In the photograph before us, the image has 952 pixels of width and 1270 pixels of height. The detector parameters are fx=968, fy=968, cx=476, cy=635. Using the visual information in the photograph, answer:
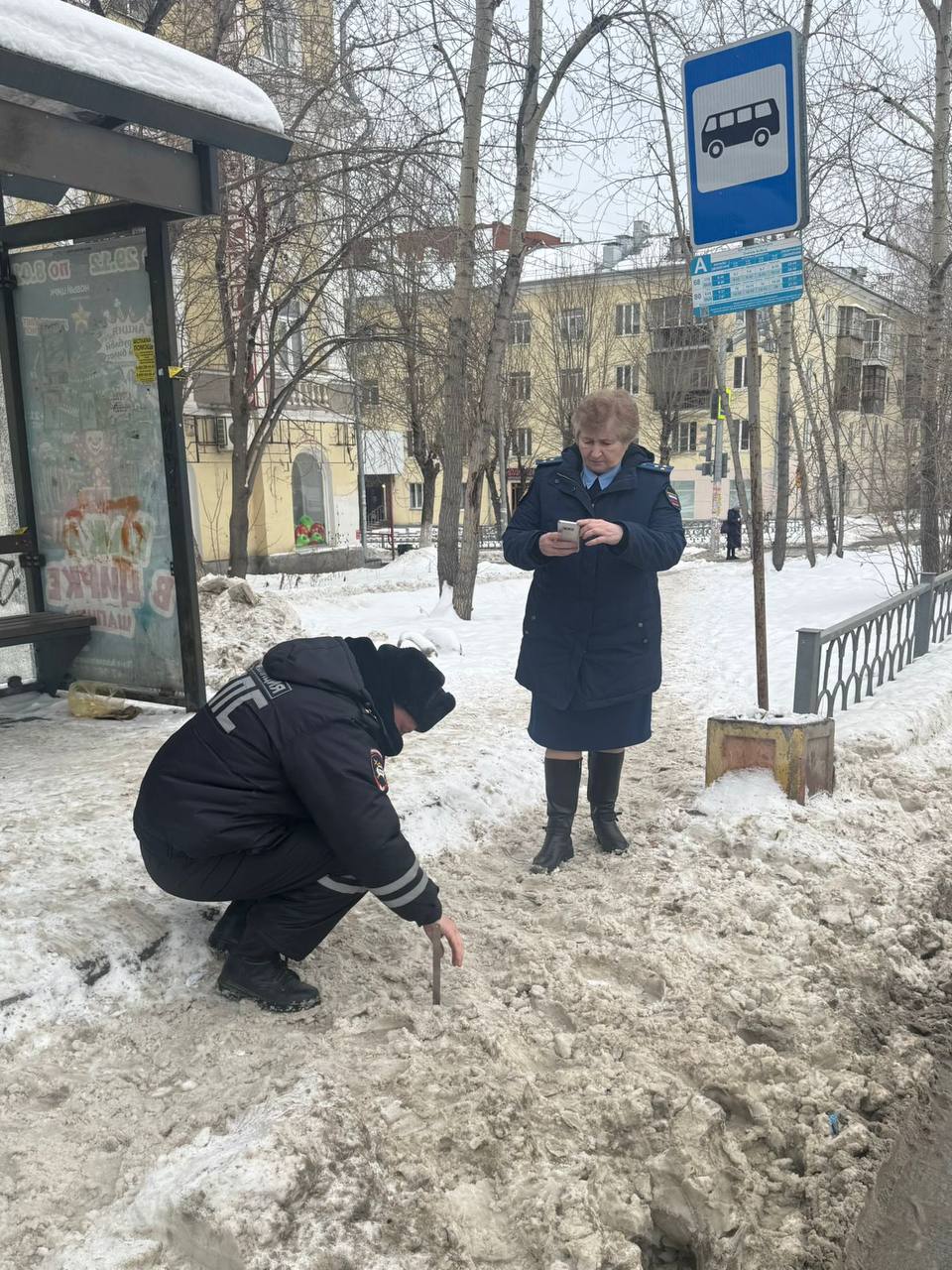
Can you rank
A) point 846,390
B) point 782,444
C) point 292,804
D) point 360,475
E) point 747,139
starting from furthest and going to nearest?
point 360,475, point 846,390, point 782,444, point 747,139, point 292,804

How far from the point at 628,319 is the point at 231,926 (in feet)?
115

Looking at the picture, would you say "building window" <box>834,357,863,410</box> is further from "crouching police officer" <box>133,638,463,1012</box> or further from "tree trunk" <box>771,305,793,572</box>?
"crouching police officer" <box>133,638,463,1012</box>

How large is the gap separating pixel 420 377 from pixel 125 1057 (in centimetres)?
2293

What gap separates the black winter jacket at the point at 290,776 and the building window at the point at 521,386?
30.1 m

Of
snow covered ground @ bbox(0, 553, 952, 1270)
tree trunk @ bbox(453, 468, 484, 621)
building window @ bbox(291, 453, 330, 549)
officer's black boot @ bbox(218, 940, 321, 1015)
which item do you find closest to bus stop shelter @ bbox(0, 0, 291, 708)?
snow covered ground @ bbox(0, 553, 952, 1270)

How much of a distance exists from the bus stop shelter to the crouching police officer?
107 inches

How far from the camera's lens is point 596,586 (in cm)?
Answer: 359

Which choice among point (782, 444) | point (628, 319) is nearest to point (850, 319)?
point (628, 319)

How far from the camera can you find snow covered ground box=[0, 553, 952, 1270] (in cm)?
200

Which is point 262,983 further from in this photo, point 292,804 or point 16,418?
point 16,418

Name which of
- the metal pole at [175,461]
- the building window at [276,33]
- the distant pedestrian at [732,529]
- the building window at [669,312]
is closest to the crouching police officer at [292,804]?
the metal pole at [175,461]

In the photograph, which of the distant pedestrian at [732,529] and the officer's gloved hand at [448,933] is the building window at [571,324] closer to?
the distant pedestrian at [732,529]

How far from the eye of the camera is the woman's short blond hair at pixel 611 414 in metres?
3.49

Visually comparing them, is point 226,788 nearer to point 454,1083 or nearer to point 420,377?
point 454,1083
